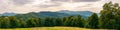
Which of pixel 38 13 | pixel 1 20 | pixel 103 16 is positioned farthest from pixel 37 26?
pixel 103 16

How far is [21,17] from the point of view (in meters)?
35.0

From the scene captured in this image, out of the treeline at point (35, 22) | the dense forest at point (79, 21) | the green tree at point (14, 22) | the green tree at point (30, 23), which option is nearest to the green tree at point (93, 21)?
the dense forest at point (79, 21)

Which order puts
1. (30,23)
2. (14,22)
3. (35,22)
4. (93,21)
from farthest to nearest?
(35,22)
(30,23)
(14,22)
(93,21)

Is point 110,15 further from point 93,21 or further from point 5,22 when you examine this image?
point 5,22

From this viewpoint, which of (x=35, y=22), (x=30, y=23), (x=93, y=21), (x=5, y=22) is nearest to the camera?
(x=93, y=21)

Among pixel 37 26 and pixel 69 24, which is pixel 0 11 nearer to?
pixel 37 26

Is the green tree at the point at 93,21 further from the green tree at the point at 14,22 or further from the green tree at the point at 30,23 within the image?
the green tree at the point at 14,22

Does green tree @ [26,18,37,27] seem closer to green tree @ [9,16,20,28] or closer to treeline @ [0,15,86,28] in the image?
treeline @ [0,15,86,28]

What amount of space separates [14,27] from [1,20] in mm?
1733

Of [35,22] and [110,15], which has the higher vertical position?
[110,15]

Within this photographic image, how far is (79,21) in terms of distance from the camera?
33.9m

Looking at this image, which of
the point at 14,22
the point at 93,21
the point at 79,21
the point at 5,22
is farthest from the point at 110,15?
the point at 5,22

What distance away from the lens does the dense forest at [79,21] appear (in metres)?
30.5

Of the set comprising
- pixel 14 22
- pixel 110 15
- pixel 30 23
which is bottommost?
pixel 30 23
